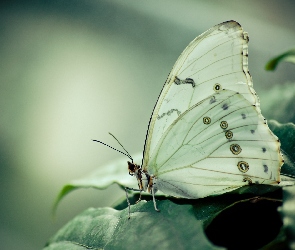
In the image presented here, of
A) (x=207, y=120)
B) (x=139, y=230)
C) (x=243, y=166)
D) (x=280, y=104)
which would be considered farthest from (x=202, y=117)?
(x=139, y=230)

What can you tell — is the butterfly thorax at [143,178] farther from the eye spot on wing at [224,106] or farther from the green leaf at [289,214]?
the green leaf at [289,214]

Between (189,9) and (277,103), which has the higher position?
(189,9)

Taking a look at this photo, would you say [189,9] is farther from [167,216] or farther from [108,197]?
[167,216]

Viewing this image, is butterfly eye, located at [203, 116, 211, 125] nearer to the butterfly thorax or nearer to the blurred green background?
the butterfly thorax

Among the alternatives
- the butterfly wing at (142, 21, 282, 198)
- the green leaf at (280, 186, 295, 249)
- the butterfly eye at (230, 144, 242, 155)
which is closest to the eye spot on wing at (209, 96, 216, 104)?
the butterfly wing at (142, 21, 282, 198)

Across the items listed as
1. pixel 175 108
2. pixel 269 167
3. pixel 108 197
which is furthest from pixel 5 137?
pixel 269 167

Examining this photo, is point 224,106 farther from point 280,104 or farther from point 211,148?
point 280,104

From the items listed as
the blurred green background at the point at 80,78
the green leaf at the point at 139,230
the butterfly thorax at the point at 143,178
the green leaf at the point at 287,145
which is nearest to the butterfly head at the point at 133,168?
the butterfly thorax at the point at 143,178
